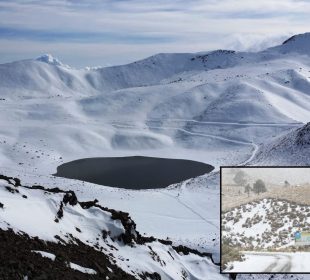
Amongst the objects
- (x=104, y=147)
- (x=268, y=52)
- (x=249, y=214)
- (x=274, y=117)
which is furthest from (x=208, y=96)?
(x=249, y=214)

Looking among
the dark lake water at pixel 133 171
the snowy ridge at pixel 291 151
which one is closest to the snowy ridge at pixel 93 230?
the dark lake water at pixel 133 171

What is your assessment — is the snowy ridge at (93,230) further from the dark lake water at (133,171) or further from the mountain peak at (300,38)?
the mountain peak at (300,38)

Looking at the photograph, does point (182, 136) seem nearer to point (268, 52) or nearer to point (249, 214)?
point (249, 214)

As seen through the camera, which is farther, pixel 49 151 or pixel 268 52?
pixel 268 52

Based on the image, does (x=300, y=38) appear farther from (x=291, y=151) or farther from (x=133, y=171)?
(x=133, y=171)

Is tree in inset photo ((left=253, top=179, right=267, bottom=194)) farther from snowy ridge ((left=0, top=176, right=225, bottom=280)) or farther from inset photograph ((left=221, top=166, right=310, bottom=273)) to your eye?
snowy ridge ((left=0, top=176, right=225, bottom=280))

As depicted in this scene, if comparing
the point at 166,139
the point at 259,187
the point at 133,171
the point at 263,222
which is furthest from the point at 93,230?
the point at 166,139

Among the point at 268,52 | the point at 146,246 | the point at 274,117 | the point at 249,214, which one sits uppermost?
the point at 268,52
